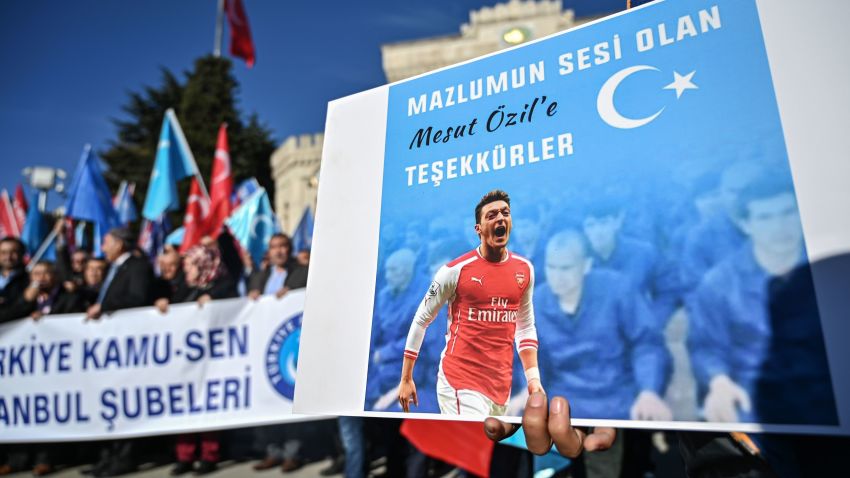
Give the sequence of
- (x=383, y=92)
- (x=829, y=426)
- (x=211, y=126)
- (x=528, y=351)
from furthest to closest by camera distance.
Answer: (x=211, y=126), (x=383, y=92), (x=528, y=351), (x=829, y=426)

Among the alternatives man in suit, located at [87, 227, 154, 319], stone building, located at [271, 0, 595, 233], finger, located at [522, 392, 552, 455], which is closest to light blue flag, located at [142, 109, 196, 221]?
man in suit, located at [87, 227, 154, 319]

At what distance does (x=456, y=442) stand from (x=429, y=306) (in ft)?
7.60

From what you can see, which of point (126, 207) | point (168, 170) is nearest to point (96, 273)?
point (168, 170)

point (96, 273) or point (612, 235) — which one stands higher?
point (96, 273)

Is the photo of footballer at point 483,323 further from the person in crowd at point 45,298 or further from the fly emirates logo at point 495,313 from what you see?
the person in crowd at point 45,298

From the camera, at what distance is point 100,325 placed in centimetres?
452

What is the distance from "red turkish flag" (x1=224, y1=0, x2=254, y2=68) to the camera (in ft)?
57.6

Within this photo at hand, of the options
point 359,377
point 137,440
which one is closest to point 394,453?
point 137,440

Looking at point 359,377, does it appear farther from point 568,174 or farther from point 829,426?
point 829,426

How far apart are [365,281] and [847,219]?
3.15 ft

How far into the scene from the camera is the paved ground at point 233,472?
4.45m

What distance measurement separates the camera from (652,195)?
3.22 ft

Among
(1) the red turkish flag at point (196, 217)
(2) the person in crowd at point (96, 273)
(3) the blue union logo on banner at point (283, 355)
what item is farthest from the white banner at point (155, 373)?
(1) the red turkish flag at point (196, 217)

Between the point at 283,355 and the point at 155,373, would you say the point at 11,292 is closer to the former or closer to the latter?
the point at 155,373
